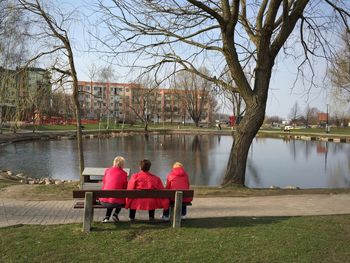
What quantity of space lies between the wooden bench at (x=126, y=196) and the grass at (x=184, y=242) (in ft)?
0.60

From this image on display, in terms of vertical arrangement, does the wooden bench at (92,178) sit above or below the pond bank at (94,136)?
above

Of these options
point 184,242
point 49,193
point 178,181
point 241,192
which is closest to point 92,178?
point 49,193

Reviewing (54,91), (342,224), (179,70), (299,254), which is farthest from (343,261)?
(54,91)

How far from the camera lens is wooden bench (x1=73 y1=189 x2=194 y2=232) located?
616cm

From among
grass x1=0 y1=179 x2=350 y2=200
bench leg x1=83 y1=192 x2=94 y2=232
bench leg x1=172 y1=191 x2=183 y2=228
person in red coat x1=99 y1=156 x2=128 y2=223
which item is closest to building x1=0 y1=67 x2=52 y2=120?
grass x1=0 y1=179 x2=350 y2=200

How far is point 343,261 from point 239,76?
23.7 feet

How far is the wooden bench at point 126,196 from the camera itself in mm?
6156

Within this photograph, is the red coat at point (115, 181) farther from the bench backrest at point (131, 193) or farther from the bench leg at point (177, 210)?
the bench leg at point (177, 210)

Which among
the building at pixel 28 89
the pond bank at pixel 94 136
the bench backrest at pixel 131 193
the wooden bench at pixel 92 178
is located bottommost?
the pond bank at pixel 94 136

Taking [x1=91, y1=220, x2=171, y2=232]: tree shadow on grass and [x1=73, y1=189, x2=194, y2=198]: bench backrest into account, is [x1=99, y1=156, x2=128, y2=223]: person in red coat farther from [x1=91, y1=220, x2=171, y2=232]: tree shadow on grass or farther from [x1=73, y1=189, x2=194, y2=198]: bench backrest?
[x1=73, y1=189, x2=194, y2=198]: bench backrest

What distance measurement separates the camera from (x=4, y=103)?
43.1ft

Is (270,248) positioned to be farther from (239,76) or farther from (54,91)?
(54,91)

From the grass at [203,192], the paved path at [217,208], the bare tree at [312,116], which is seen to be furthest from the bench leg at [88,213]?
the bare tree at [312,116]

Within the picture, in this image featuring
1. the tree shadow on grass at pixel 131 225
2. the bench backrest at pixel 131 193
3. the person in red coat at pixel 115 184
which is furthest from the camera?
the person in red coat at pixel 115 184
